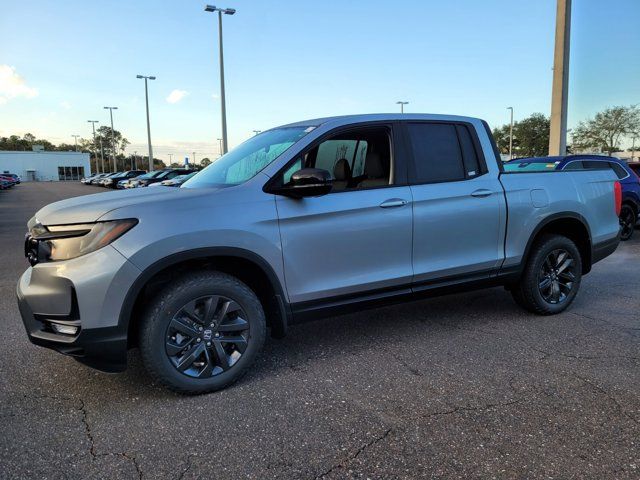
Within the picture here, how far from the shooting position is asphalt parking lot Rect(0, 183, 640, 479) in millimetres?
2438

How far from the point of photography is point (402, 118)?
4.02m

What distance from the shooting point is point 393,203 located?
12.1ft

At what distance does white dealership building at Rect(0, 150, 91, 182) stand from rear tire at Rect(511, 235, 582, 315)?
100m

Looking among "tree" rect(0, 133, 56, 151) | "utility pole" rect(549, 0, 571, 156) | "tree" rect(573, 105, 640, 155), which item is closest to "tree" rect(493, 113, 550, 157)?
"tree" rect(573, 105, 640, 155)

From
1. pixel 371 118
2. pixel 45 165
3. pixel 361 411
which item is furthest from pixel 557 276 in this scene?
pixel 45 165

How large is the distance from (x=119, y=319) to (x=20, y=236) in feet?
33.6

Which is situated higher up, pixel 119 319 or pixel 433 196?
pixel 433 196

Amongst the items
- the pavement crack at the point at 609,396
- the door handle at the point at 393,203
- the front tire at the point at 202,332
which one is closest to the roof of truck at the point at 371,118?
the door handle at the point at 393,203

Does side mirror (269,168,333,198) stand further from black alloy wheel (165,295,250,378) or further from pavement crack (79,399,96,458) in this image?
pavement crack (79,399,96,458)

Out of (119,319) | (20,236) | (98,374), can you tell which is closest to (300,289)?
(119,319)

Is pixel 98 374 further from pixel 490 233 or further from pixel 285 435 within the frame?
pixel 490 233

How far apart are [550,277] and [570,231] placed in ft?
1.88

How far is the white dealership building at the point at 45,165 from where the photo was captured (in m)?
88.1

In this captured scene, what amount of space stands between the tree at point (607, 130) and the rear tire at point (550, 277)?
195 ft
